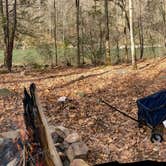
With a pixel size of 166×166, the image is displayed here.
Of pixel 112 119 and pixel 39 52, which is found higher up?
pixel 39 52

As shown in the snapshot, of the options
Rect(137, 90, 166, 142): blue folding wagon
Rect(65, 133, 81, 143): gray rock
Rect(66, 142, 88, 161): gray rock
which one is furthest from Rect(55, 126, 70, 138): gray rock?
Rect(137, 90, 166, 142): blue folding wagon

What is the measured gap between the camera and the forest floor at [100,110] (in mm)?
8688

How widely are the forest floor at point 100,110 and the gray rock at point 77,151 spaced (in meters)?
0.24

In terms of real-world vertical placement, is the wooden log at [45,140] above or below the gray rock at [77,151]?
above

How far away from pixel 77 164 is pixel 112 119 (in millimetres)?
3460

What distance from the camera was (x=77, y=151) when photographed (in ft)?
26.4

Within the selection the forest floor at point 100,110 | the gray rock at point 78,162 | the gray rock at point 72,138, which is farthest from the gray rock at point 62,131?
the gray rock at point 78,162

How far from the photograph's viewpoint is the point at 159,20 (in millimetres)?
46375

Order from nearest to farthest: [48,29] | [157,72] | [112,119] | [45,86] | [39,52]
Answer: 1. [112,119]
2. [45,86]
3. [157,72]
4. [39,52]
5. [48,29]

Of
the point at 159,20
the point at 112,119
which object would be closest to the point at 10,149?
the point at 112,119

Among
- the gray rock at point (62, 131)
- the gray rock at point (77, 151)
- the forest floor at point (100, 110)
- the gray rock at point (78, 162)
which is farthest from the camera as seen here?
the gray rock at point (62, 131)

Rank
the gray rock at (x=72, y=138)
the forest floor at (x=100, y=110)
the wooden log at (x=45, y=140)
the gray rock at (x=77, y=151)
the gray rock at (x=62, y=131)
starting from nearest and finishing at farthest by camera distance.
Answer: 1. the wooden log at (x=45, y=140)
2. the gray rock at (x=77, y=151)
3. the gray rock at (x=72, y=138)
4. the forest floor at (x=100, y=110)
5. the gray rock at (x=62, y=131)

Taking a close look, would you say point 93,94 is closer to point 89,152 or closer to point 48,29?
point 89,152

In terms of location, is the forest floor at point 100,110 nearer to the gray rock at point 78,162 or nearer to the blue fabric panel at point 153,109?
the blue fabric panel at point 153,109
